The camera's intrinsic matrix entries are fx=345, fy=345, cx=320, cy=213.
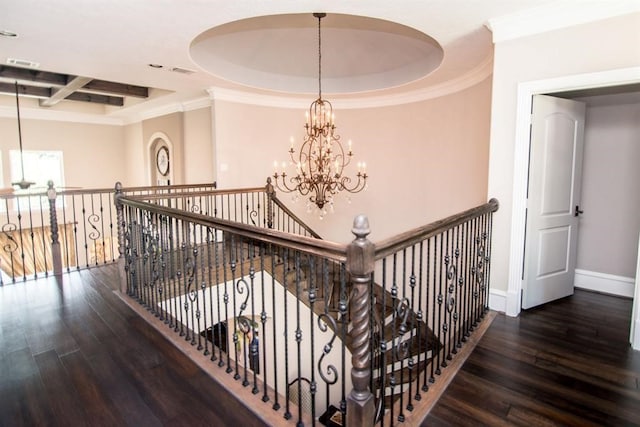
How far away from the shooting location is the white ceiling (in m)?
2.82

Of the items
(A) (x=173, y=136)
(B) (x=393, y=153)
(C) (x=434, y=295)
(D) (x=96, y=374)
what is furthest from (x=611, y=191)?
(A) (x=173, y=136)

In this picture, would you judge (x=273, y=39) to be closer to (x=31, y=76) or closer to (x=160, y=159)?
(x=31, y=76)

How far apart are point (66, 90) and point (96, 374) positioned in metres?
5.79

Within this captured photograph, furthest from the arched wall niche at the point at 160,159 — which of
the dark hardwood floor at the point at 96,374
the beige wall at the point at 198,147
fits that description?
the dark hardwood floor at the point at 96,374

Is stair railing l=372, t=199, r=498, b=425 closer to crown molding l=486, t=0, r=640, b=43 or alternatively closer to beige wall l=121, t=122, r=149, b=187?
crown molding l=486, t=0, r=640, b=43

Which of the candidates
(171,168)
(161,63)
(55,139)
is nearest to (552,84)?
(161,63)

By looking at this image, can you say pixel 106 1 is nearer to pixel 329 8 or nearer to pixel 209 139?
pixel 329 8

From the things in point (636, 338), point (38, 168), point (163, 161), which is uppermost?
point (163, 161)

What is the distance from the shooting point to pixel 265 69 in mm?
5453

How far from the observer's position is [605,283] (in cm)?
378

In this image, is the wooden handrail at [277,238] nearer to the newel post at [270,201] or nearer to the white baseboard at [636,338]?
the white baseboard at [636,338]

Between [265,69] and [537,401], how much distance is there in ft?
17.3

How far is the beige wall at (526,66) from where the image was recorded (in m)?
2.63

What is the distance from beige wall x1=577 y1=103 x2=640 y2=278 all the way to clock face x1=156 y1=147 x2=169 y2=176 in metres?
7.28
